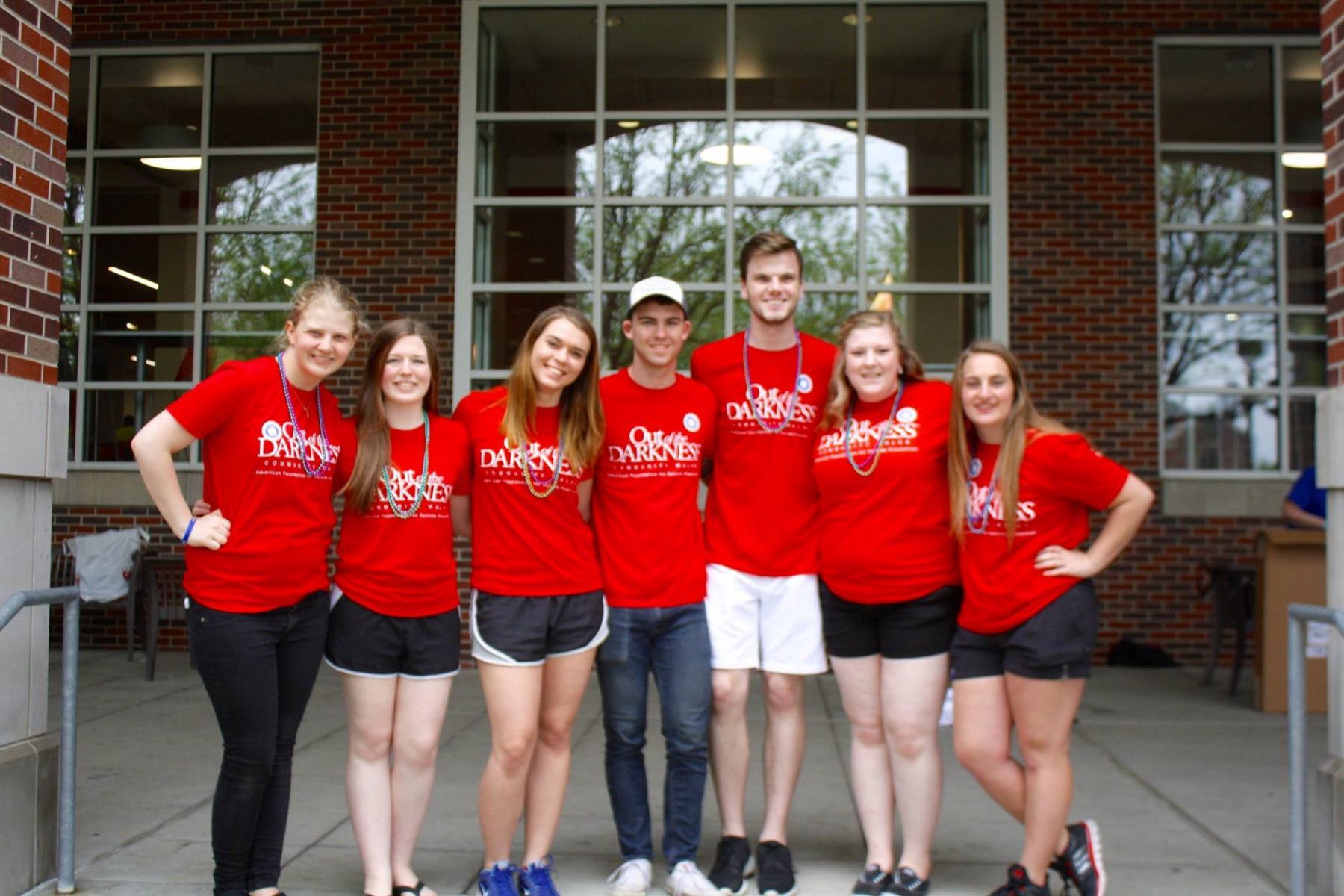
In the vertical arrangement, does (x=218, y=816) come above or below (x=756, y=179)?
below

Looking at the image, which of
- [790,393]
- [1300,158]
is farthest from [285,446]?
[1300,158]

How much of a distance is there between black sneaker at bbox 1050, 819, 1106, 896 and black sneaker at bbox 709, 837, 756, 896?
970mm

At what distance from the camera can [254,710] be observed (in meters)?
3.47

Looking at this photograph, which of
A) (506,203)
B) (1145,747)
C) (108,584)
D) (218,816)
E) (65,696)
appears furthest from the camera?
(506,203)

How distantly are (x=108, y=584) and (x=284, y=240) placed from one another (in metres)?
3.02

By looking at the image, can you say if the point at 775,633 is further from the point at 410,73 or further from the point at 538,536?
the point at 410,73

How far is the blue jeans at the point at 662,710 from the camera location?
3.92 metres

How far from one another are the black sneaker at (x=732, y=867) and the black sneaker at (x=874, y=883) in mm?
359

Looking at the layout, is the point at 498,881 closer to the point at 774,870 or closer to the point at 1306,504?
the point at 774,870

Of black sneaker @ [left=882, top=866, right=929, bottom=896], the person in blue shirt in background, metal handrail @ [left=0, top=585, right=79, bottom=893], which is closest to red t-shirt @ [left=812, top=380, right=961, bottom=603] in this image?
black sneaker @ [left=882, top=866, right=929, bottom=896]

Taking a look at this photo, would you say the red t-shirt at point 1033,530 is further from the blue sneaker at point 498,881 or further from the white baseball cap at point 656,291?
the blue sneaker at point 498,881

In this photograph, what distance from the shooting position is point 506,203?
9.43 m

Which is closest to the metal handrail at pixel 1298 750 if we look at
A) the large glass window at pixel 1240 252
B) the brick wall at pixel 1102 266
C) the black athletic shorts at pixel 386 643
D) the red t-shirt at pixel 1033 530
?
the red t-shirt at pixel 1033 530

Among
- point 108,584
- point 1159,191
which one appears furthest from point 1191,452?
point 108,584
